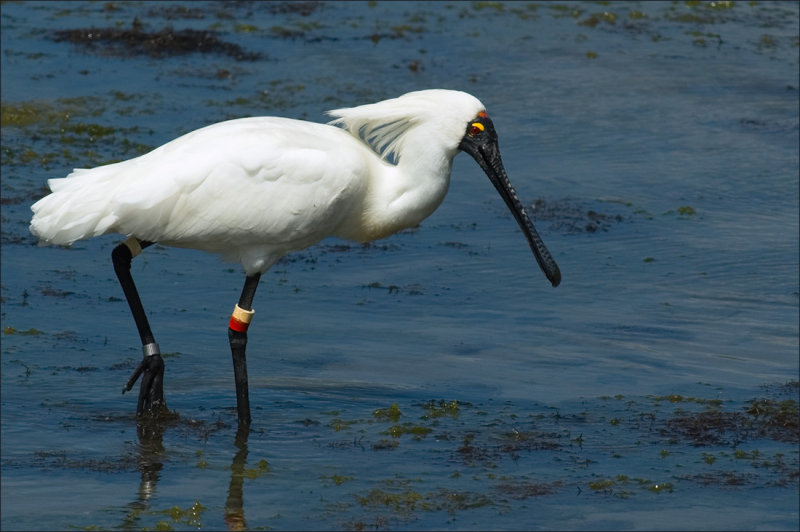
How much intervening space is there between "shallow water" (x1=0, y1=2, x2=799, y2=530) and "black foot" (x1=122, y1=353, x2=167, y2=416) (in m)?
0.13

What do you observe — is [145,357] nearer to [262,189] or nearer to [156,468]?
[156,468]

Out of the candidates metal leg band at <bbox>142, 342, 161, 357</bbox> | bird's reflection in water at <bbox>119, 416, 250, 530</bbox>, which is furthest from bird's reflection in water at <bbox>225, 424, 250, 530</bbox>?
metal leg band at <bbox>142, 342, 161, 357</bbox>

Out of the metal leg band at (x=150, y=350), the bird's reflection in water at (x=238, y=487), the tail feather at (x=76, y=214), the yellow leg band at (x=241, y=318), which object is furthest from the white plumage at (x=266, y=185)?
the bird's reflection in water at (x=238, y=487)

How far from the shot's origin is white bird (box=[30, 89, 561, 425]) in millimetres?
7598

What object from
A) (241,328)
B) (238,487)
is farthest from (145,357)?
(238,487)

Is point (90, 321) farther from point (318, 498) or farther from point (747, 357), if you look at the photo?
point (747, 357)

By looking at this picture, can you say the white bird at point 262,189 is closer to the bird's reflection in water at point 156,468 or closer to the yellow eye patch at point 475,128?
the yellow eye patch at point 475,128

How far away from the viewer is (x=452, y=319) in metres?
9.71

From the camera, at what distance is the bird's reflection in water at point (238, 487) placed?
6.53m

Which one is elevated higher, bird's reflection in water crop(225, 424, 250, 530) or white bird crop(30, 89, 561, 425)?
white bird crop(30, 89, 561, 425)

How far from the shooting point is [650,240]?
37.4 feet

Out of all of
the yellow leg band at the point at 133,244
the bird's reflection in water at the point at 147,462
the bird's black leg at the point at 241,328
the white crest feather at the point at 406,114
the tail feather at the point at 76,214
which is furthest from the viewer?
the yellow leg band at the point at 133,244

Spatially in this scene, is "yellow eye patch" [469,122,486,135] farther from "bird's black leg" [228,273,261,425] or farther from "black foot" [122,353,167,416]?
"black foot" [122,353,167,416]

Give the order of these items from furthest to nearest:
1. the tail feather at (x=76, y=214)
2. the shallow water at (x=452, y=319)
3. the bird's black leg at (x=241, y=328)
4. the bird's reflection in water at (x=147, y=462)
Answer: the bird's black leg at (x=241, y=328), the tail feather at (x=76, y=214), the shallow water at (x=452, y=319), the bird's reflection in water at (x=147, y=462)
